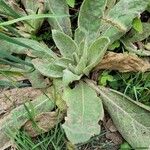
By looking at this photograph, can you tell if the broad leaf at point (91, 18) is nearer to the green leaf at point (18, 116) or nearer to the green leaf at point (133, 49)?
the green leaf at point (133, 49)

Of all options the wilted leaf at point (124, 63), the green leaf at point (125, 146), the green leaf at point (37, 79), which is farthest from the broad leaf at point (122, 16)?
the green leaf at point (125, 146)

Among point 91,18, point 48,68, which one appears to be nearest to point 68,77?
point 48,68

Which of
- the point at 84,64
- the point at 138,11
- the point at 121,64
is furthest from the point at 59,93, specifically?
the point at 138,11

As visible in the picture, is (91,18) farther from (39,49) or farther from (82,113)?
(82,113)

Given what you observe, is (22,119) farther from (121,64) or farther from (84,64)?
(121,64)

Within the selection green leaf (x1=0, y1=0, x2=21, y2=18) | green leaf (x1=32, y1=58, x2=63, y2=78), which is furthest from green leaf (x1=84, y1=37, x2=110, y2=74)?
green leaf (x1=0, y1=0, x2=21, y2=18)

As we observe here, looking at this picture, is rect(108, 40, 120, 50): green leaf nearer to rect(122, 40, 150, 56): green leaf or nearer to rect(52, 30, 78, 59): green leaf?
rect(122, 40, 150, 56): green leaf
